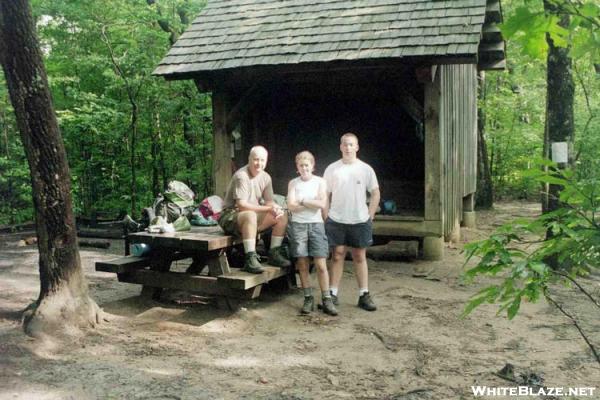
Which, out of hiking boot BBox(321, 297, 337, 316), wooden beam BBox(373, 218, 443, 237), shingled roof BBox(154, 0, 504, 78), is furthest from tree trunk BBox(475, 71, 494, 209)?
hiking boot BBox(321, 297, 337, 316)

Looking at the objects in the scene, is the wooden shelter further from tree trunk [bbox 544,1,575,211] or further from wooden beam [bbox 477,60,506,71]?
tree trunk [bbox 544,1,575,211]

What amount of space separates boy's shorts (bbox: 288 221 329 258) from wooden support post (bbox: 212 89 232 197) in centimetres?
399

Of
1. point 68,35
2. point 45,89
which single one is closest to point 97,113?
point 68,35

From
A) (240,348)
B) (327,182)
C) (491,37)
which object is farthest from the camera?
(491,37)

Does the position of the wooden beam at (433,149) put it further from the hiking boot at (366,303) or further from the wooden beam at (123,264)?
the wooden beam at (123,264)

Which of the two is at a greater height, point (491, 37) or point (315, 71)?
point (491, 37)

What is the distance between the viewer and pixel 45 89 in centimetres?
499

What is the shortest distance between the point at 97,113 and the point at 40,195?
25.4 ft

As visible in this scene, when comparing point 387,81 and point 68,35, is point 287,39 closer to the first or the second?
point 387,81

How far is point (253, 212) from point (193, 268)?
116cm

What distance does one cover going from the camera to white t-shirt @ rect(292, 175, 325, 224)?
5.85 meters

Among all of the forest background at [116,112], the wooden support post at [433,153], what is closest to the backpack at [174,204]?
the wooden support post at [433,153]

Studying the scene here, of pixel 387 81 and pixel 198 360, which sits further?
pixel 387 81

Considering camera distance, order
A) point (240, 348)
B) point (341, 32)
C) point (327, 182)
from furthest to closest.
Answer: point (341, 32)
point (327, 182)
point (240, 348)
